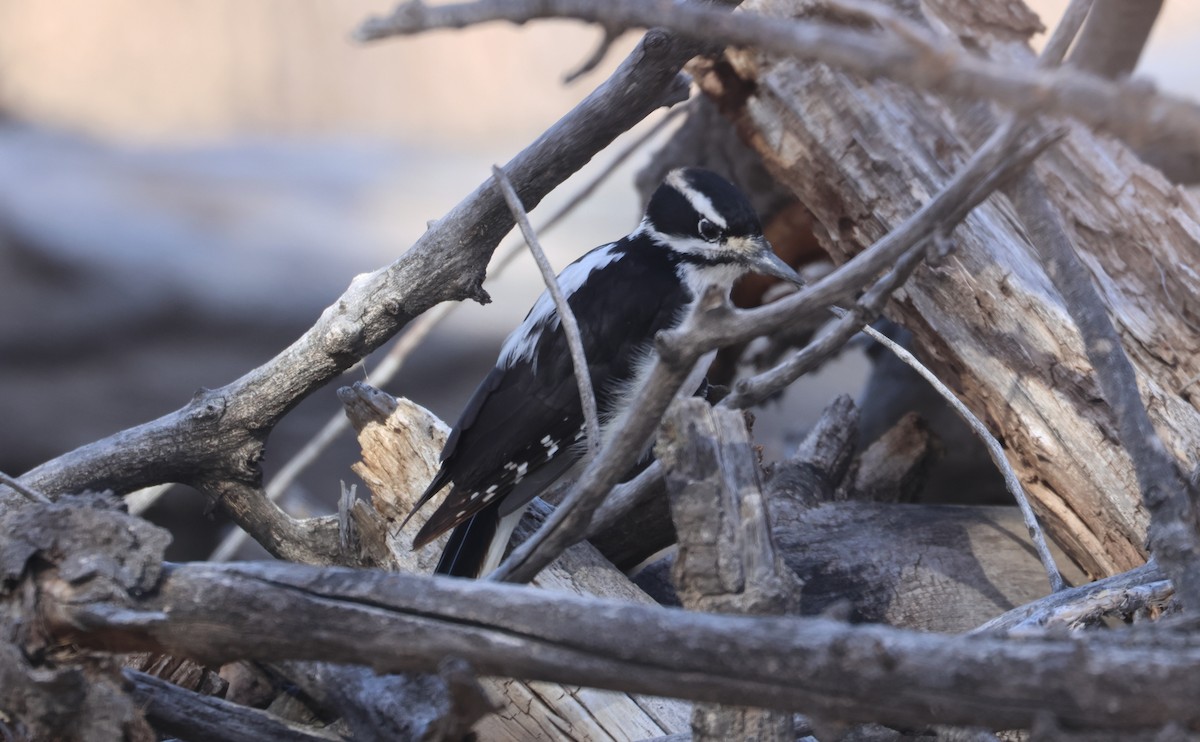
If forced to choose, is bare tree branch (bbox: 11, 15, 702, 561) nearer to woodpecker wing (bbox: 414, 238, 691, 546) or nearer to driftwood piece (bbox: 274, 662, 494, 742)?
woodpecker wing (bbox: 414, 238, 691, 546)

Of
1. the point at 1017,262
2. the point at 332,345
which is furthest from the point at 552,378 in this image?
the point at 1017,262

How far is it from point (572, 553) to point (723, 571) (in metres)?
0.87

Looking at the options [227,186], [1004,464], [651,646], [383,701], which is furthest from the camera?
[227,186]

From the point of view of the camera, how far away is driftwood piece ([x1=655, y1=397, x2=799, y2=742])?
139cm

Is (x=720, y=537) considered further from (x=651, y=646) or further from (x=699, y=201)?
(x=699, y=201)

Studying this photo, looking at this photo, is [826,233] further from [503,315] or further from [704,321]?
[503,315]

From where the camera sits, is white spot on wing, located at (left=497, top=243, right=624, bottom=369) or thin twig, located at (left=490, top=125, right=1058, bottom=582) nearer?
thin twig, located at (left=490, top=125, right=1058, bottom=582)

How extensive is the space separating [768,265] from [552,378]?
0.57 metres

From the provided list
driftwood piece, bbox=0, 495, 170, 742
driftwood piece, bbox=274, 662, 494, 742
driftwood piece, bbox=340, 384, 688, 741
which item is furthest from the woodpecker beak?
driftwood piece, bbox=0, 495, 170, 742

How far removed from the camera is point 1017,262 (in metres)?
2.38

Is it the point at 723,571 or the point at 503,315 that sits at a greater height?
the point at 723,571

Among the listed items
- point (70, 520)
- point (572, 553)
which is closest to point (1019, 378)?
point (572, 553)

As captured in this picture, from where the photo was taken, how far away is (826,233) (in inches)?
109

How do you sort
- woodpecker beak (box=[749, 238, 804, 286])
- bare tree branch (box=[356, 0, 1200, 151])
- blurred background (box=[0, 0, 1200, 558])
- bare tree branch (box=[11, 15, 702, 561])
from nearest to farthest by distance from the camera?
bare tree branch (box=[356, 0, 1200, 151]), bare tree branch (box=[11, 15, 702, 561]), woodpecker beak (box=[749, 238, 804, 286]), blurred background (box=[0, 0, 1200, 558])
